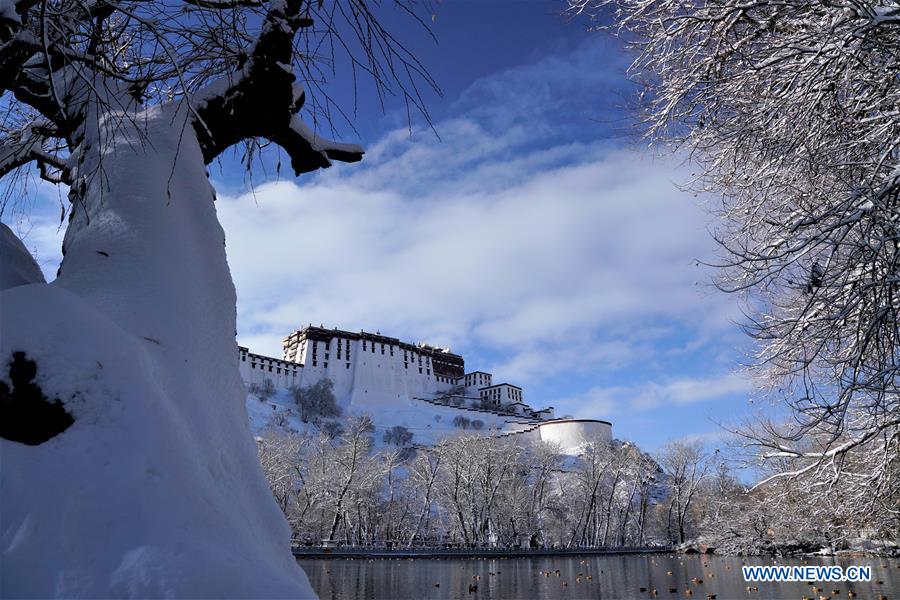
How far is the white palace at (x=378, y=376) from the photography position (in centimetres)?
8375

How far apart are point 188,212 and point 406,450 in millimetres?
72369

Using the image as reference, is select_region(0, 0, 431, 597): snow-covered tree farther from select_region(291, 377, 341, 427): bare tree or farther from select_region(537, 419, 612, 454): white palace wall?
select_region(291, 377, 341, 427): bare tree

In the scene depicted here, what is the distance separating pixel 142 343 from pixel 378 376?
8882 cm

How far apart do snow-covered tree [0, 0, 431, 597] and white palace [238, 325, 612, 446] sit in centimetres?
7742

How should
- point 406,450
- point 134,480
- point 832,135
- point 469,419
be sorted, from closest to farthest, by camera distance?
point 134,480 → point 832,135 → point 406,450 → point 469,419

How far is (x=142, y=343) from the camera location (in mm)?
2486

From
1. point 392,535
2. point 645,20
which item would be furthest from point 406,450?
point 645,20

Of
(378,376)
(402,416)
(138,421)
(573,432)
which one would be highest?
(378,376)

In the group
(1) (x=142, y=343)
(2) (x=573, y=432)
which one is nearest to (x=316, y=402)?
(2) (x=573, y=432)

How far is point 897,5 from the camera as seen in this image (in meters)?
3.62

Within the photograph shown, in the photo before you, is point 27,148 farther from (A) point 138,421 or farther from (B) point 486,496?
(B) point 486,496

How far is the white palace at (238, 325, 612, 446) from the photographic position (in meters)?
83.8

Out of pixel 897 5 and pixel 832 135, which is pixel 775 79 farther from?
pixel 897 5

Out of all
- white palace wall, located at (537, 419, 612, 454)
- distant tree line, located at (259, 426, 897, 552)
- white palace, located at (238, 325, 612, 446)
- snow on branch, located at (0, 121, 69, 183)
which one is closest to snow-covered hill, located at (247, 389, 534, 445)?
white palace, located at (238, 325, 612, 446)
